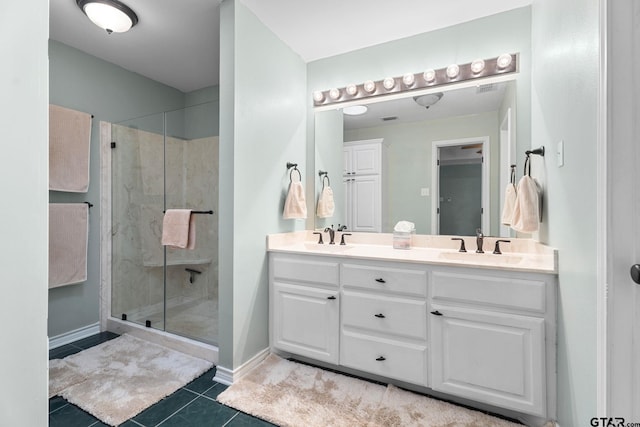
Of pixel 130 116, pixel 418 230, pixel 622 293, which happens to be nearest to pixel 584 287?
pixel 622 293

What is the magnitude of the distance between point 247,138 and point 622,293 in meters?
1.92

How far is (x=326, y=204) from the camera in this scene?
8.70ft

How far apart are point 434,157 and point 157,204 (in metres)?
2.49

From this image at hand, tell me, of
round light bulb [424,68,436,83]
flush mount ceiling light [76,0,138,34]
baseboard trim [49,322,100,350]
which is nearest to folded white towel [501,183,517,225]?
round light bulb [424,68,436,83]

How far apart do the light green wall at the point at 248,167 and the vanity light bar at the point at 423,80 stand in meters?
0.43

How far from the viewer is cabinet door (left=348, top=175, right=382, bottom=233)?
248 cm

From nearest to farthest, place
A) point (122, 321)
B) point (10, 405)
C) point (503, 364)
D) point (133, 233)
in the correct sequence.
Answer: point (10, 405) < point (503, 364) < point (122, 321) < point (133, 233)

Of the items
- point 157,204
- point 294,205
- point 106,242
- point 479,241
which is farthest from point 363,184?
point 106,242

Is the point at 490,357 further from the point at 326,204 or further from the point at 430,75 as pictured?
the point at 430,75

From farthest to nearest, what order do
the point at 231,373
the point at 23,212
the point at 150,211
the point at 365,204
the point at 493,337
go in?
the point at 150,211 < the point at 365,204 < the point at 231,373 < the point at 493,337 < the point at 23,212

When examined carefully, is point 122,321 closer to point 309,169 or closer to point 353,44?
point 309,169

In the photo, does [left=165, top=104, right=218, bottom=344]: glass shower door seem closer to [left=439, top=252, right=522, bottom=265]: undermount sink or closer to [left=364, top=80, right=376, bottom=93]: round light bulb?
[left=364, top=80, right=376, bottom=93]: round light bulb

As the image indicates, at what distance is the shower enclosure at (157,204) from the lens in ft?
9.07

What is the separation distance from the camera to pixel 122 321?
8.75ft
